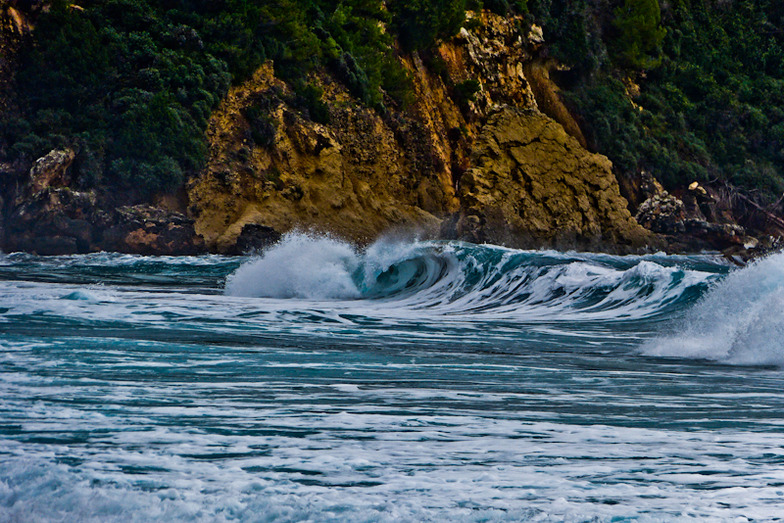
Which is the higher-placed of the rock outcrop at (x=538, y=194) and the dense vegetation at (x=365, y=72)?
the dense vegetation at (x=365, y=72)

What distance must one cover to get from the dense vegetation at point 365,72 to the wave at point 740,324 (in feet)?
61.3

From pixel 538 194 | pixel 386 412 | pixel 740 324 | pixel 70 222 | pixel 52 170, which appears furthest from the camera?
pixel 538 194

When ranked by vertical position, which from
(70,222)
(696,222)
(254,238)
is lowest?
(254,238)

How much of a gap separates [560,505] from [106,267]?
736 inches

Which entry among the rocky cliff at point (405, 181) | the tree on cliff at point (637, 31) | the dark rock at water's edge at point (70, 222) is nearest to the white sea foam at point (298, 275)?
the dark rock at water's edge at point (70, 222)

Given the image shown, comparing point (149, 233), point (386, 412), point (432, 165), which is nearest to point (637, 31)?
point (432, 165)

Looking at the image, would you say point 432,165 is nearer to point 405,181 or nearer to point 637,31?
point 405,181

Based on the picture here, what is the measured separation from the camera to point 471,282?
1524 centimetres

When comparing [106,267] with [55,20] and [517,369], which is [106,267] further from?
[517,369]

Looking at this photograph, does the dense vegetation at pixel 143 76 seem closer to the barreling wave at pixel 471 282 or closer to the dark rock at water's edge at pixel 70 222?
the dark rock at water's edge at pixel 70 222

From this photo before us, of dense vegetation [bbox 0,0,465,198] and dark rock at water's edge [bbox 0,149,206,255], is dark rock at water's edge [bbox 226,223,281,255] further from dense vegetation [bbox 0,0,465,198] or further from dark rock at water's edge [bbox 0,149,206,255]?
dense vegetation [bbox 0,0,465,198]

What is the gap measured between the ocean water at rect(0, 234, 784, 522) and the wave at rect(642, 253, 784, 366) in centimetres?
3

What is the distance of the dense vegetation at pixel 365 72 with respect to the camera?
2533 centimetres

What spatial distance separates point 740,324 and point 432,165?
24782 mm
